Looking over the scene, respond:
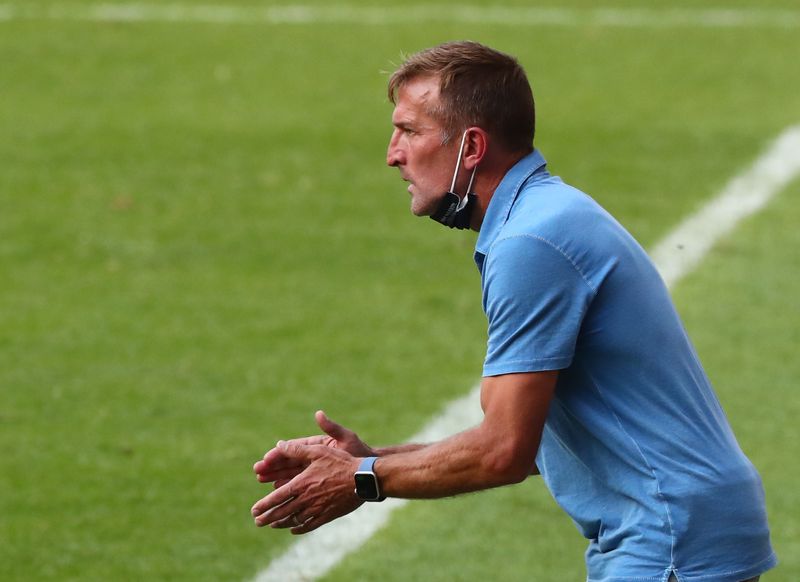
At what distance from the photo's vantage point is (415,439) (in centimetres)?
729

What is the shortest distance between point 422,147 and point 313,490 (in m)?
0.92

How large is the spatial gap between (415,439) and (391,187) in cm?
392

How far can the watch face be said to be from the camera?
3.98m

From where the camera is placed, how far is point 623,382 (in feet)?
12.8

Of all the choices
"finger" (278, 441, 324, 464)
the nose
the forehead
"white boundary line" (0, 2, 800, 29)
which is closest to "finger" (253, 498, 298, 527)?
"finger" (278, 441, 324, 464)

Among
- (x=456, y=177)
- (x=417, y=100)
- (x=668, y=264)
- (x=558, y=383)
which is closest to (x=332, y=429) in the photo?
(x=558, y=383)

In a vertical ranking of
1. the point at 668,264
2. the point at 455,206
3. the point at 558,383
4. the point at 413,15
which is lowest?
the point at 668,264

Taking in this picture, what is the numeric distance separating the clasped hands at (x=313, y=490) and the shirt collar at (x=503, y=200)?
2.00 ft

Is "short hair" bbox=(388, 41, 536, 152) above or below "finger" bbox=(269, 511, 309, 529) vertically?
above

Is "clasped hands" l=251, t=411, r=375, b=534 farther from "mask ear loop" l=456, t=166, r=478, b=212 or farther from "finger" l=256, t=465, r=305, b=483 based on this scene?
"mask ear loop" l=456, t=166, r=478, b=212

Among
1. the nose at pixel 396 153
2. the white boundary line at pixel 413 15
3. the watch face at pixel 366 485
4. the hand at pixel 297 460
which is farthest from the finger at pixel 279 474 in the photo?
the white boundary line at pixel 413 15

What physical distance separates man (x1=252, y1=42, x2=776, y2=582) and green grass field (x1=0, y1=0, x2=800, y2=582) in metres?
2.16

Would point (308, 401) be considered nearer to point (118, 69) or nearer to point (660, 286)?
point (660, 286)

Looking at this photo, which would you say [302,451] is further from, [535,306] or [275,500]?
[535,306]
